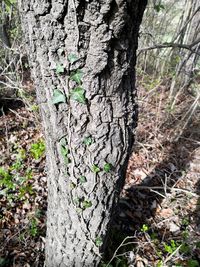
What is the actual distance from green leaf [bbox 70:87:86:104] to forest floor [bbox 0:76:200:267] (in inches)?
46.1

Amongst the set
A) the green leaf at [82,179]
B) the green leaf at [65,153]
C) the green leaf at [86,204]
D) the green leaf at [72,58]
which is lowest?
the green leaf at [86,204]

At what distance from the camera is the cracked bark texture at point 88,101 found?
35.7 inches

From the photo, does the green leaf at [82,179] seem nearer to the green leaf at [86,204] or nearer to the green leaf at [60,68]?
the green leaf at [86,204]

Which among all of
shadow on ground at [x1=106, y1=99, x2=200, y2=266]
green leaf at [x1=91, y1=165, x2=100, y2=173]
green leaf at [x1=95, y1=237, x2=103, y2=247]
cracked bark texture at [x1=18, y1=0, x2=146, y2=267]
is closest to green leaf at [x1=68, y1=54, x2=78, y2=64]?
cracked bark texture at [x1=18, y1=0, x2=146, y2=267]

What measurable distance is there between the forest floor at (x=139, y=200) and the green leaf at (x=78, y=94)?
1.17 metres

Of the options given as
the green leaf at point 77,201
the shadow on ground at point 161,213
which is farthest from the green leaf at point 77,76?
the shadow on ground at point 161,213

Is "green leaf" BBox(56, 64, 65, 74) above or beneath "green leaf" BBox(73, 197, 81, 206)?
above

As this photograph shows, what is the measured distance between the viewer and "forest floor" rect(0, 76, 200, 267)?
2104mm

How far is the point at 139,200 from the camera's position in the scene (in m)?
2.66

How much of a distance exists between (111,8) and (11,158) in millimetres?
2562

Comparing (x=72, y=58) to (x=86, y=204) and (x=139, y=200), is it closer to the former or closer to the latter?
(x=86, y=204)

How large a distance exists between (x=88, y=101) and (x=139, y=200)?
1857 millimetres

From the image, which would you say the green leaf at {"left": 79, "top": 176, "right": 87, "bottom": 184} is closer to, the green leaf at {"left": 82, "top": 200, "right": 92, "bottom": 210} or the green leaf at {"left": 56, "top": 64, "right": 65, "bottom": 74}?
the green leaf at {"left": 82, "top": 200, "right": 92, "bottom": 210}

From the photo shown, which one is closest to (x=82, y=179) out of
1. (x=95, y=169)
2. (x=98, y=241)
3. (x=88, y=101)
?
(x=95, y=169)
